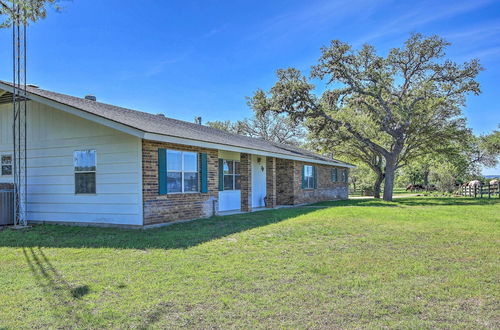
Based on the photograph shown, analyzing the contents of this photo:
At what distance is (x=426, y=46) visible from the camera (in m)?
21.4

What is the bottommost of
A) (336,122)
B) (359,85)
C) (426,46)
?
(336,122)

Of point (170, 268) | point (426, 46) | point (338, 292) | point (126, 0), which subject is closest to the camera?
point (338, 292)

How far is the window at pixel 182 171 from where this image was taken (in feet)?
32.8

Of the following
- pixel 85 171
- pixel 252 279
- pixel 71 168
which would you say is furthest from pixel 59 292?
pixel 71 168

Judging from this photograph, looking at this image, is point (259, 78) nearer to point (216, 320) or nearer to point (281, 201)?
point (281, 201)

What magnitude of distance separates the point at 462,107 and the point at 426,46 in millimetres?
4471

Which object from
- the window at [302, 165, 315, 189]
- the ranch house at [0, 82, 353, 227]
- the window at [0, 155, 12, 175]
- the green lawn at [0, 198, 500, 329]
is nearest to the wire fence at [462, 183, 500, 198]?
the window at [302, 165, 315, 189]

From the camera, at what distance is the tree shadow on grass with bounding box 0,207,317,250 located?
7220mm

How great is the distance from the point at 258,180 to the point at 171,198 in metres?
6.28

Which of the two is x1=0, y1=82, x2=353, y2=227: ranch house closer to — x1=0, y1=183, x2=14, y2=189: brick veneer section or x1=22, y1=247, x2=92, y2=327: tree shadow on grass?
x1=0, y1=183, x2=14, y2=189: brick veneer section

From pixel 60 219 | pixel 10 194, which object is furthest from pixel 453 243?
pixel 10 194

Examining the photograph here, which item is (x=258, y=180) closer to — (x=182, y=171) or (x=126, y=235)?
(x=182, y=171)

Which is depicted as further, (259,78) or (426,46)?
(259,78)

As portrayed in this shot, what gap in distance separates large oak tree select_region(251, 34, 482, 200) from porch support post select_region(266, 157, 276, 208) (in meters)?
7.81
